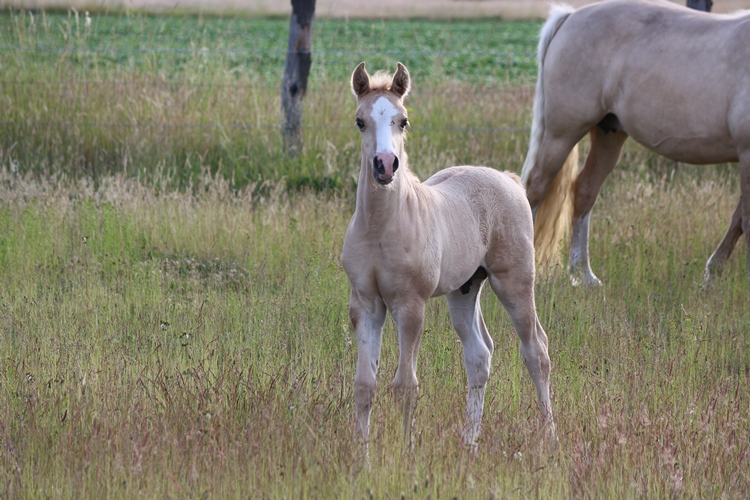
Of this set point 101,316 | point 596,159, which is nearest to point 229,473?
point 101,316

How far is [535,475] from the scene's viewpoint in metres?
3.41

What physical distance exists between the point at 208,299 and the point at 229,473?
2417mm

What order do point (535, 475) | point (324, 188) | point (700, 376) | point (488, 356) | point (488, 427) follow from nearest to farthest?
point (535, 475) → point (488, 427) → point (488, 356) → point (700, 376) → point (324, 188)

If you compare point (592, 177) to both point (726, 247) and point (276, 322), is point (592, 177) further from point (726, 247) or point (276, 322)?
point (276, 322)

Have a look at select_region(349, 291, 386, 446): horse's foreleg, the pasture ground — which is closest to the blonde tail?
select_region(349, 291, 386, 446): horse's foreleg

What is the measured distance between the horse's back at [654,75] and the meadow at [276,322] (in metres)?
0.88

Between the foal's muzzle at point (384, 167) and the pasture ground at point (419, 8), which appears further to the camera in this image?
the pasture ground at point (419, 8)

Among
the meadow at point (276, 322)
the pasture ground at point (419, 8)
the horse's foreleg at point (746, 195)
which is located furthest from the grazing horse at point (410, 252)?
the pasture ground at point (419, 8)

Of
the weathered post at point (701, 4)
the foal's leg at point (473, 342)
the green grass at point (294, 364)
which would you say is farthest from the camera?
the weathered post at point (701, 4)

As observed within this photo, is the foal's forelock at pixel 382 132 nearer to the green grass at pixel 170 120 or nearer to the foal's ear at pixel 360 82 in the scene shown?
the foal's ear at pixel 360 82

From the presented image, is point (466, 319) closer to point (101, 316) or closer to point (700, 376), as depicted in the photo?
point (700, 376)

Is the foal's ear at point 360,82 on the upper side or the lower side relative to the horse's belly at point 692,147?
upper

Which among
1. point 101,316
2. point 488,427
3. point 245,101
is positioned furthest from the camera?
point 245,101

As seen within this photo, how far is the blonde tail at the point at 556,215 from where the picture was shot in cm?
696
